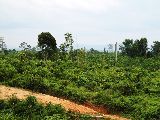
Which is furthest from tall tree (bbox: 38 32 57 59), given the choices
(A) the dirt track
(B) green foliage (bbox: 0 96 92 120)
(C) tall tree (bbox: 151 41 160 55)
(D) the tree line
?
(C) tall tree (bbox: 151 41 160 55)

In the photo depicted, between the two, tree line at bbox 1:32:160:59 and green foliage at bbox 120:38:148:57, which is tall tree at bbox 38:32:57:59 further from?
green foliage at bbox 120:38:148:57

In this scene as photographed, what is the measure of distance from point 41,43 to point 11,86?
20.4m

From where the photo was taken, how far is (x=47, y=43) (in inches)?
2029

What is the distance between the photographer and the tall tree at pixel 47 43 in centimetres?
5094

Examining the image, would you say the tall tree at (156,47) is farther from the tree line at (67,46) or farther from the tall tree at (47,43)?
the tall tree at (47,43)

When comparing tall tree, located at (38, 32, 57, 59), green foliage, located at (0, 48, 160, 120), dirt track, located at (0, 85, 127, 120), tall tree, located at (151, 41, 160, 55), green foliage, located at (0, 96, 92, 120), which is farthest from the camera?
tall tree, located at (151, 41, 160, 55)

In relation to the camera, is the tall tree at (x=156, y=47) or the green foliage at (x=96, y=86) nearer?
the green foliage at (x=96, y=86)

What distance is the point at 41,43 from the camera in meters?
50.9

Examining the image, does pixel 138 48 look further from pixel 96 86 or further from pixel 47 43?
pixel 96 86

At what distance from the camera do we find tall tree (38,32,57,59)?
50938 mm

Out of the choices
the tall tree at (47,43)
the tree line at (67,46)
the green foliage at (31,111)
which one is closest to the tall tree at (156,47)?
the tree line at (67,46)

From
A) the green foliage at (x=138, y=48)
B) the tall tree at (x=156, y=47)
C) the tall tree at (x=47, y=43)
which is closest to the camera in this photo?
the tall tree at (x=47, y=43)

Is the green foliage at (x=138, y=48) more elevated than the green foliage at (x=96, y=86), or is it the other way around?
the green foliage at (x=138, y=48)

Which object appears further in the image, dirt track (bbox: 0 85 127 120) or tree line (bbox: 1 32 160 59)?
tree line (bbox: 1 32 160 59)
